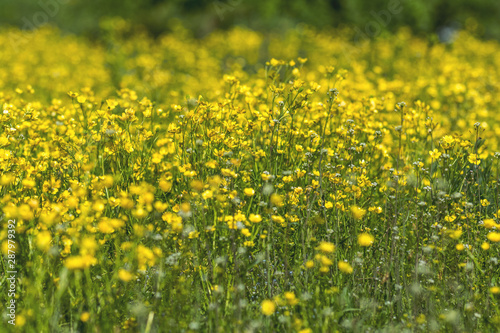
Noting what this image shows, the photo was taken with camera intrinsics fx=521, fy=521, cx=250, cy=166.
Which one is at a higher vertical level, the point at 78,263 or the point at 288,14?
the point at 288,14

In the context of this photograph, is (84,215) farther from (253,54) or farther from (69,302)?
(253,54)

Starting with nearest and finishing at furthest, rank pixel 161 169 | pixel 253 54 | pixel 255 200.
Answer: pixel 255 200 < pixel 161 169 < pixel 253 54

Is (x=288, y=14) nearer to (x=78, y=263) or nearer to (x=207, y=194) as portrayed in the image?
(x=207, y=194)

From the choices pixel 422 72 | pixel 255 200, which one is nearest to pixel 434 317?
pixel 255 200

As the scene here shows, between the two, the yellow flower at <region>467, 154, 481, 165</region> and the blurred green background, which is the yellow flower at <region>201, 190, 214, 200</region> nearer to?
the yellow flower at <region>467, 154, 481, 165</region>

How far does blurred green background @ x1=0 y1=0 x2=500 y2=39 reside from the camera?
12828mm

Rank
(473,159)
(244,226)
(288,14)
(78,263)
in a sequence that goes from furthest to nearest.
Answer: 1. (288,14)
2. (473,159)
3. (244,226)
4. (78,263)

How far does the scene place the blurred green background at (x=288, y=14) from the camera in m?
12.8

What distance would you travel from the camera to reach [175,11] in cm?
1423

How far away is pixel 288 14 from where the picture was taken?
46.0 ft

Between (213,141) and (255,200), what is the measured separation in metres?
0.43

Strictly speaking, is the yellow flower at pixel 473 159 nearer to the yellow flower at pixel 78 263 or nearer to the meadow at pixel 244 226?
the meadow at pixel 244 226

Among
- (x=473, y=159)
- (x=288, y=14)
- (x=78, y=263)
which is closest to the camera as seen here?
(x=78, y=263)

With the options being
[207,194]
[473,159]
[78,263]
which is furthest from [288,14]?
[78,263]
